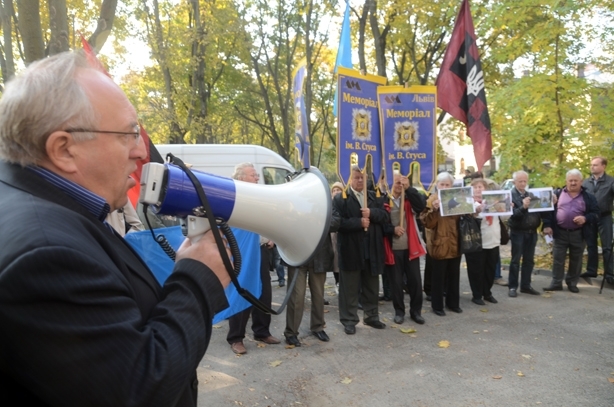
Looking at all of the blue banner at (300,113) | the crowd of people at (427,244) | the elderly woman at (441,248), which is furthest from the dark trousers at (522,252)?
the blue banner at (300,113)

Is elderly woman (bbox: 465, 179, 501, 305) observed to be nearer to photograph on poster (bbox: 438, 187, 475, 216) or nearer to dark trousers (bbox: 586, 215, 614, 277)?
photograph on poster (bbox: 438, 187, 475, 216)

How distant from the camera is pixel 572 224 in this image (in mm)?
7918

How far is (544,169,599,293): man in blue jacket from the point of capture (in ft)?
25.8

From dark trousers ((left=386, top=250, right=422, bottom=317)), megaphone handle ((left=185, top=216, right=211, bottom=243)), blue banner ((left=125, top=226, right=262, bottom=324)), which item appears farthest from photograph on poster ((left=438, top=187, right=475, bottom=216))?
megaphone handle ((left=185, top=216, right=211, bottom=243))

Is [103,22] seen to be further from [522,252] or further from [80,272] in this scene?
[522,252]

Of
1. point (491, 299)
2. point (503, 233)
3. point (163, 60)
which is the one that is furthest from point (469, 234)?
point (163, 60)

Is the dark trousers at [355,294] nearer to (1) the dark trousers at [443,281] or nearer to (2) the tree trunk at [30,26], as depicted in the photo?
(1) the dark trousers at [443,281]

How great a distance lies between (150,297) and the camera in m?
1.22

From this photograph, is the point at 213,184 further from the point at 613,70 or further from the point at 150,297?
the point at 613,70

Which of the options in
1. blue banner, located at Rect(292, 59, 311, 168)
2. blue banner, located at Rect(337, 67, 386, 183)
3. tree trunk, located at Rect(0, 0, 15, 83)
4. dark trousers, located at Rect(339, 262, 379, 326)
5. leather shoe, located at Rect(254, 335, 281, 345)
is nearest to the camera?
blue banner, located at Rect(292, 59, 311, 168)

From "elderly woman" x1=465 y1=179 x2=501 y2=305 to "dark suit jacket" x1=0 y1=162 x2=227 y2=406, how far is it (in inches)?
270

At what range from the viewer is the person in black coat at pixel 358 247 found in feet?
19.5

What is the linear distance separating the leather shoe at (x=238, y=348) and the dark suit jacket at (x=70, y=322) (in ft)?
14.5

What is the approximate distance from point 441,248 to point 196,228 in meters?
5.91
